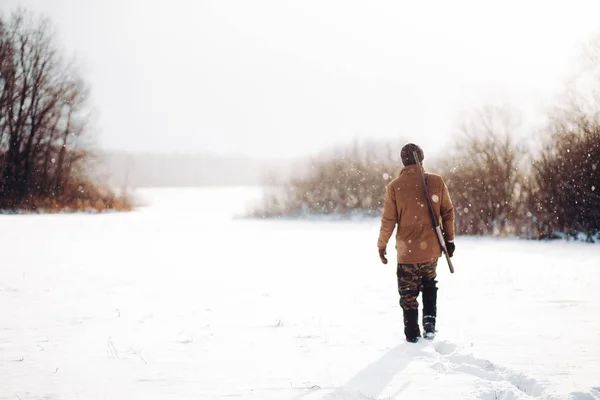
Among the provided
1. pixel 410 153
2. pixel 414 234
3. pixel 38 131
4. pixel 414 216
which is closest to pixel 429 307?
pixel 414 234

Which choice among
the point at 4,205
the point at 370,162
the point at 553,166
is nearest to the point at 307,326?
the point at 553,166

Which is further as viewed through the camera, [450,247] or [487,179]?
[487,179]

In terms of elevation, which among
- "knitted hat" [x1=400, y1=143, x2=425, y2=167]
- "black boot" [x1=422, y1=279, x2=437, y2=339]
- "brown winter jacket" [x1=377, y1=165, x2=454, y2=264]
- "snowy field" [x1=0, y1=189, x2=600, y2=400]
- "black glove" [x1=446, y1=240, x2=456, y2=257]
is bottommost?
"snowy field" [x1=0, y1=189, x2=600, y2=400]

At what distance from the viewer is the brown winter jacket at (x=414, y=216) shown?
4844 millimetres

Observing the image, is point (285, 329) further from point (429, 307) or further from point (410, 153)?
point (410, 153)

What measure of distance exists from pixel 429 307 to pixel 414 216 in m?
0.96

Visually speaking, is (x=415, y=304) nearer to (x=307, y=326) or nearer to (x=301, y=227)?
(x=307, y=326)

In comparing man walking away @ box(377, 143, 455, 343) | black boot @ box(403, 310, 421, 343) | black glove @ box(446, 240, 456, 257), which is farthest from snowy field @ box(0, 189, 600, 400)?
black glove @ box(446, 240, 456, 257)

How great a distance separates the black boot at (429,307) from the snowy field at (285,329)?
22 centimetres

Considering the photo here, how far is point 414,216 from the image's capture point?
488 cm

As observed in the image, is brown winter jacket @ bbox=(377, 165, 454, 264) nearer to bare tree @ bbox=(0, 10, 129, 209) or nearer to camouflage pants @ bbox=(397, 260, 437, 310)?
camouflage pants @ bbox=(397, 260, 437, 310)

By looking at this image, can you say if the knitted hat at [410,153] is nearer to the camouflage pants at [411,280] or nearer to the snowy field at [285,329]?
the camouflage pants at [411,280]

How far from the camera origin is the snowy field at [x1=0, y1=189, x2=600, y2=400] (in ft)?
12.6

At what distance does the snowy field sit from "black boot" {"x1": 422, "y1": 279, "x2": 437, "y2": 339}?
8.5 inches
